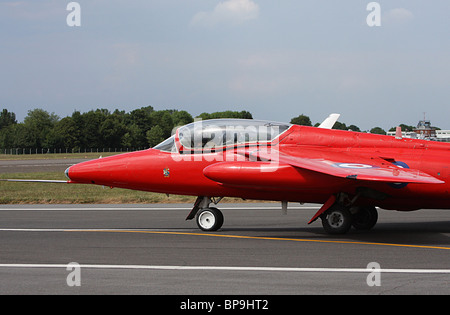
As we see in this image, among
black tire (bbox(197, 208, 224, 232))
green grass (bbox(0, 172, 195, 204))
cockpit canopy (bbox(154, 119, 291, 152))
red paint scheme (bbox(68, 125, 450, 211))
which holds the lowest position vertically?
green grass (bbox(0, 172, 195, 204))

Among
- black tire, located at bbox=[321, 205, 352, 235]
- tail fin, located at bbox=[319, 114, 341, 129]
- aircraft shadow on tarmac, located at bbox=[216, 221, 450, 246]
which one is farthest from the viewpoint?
tail fin, located at bbox=[319, 114, 341, 129]

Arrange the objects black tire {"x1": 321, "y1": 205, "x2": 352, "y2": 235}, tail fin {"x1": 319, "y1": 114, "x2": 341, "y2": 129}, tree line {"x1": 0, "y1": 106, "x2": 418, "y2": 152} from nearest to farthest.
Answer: black tire {"x1": 321, "y1": 205, "x2": 352, "y2": 235} → tail fin {"x1": 319, "y1": 114, "x2": 341, "y2": 129} → tree line {"x1": 0, "y1": 106, "x2": 418, "y2": 152}

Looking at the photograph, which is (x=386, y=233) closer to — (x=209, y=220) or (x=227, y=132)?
(x=209, y=220)

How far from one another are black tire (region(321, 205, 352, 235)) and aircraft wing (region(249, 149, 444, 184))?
48.6 inches

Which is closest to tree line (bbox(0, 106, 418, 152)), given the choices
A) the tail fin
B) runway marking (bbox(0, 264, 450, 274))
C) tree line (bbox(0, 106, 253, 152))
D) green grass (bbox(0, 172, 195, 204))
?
tree line (bbox(0, 106, 253, 152))

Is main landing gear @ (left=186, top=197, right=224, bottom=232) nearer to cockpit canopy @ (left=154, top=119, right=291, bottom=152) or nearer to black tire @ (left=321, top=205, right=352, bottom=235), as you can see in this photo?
cockpit canopy @ (left=154, top=119, right=291, bottom=152)

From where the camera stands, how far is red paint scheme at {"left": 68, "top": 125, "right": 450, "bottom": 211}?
13859mm

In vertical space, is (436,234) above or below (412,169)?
below

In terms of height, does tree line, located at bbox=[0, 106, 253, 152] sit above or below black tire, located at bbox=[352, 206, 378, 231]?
above

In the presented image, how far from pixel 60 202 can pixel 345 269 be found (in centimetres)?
1693

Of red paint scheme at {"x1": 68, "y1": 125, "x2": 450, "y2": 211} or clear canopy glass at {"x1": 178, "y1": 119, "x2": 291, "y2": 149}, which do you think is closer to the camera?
red paint scheme at {"x1": 68, "y1": 125, "x2": 450, "y2": 211}

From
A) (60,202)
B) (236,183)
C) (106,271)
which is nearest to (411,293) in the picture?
(106,271)

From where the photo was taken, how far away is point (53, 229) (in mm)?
16484
